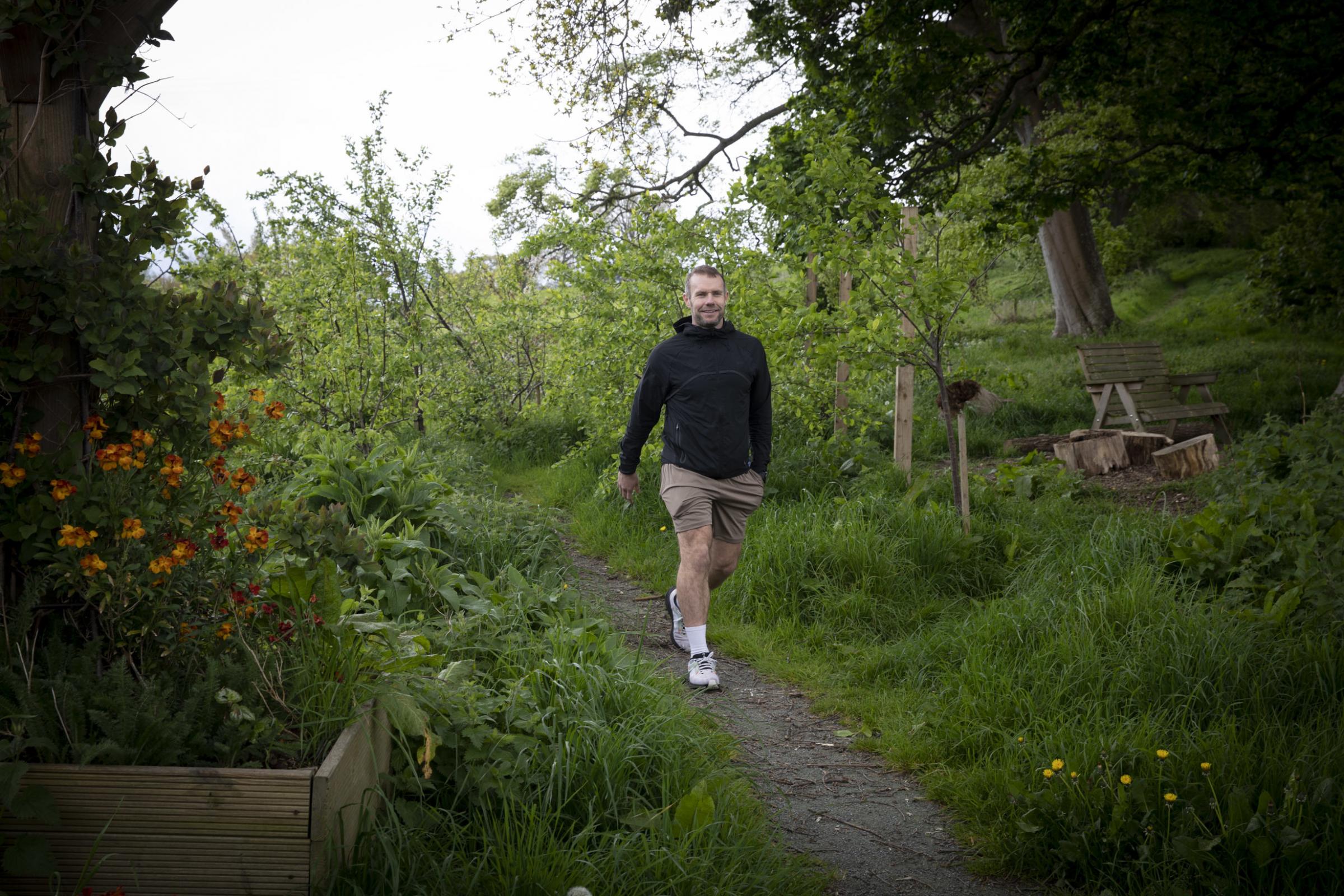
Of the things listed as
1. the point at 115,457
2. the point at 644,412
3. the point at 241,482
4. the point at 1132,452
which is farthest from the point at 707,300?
the point at 1132,452

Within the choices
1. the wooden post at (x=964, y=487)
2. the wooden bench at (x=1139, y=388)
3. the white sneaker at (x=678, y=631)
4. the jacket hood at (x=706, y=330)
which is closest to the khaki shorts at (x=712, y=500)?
the white sneaker at (x=678, y=631)

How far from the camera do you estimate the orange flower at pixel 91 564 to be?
2.36 m

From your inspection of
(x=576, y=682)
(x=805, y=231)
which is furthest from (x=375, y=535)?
(x=805, y=231)

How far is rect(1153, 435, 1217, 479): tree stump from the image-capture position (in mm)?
8734

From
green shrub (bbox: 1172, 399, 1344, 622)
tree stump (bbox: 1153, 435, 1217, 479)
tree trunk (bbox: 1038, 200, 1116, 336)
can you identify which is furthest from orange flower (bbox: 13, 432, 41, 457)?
tree trunk (bbox: 1038, 200, 1116, 336)

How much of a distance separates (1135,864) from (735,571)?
340cm

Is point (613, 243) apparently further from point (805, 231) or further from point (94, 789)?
point (94, 789)

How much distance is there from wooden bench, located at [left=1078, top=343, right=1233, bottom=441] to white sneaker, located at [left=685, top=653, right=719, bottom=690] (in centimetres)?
749

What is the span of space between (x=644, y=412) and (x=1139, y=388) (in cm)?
809

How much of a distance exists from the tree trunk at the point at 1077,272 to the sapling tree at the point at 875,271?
11720mm

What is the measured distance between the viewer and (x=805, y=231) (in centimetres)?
672

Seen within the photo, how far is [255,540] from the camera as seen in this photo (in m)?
2.63

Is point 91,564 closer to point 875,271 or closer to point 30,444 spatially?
point 30,444

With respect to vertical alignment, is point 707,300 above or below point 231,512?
above
